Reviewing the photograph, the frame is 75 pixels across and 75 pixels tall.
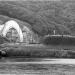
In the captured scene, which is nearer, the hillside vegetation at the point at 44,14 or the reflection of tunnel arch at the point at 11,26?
the reflection of tunnel arch at the point at 11,26

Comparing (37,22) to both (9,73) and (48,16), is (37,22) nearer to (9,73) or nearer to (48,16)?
(48,16)

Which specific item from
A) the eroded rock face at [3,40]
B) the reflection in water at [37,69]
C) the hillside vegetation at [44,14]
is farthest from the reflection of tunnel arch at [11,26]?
the reflection in water at [37,69]

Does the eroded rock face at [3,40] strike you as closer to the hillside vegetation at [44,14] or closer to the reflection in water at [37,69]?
the hillside vegetation at [44,14]

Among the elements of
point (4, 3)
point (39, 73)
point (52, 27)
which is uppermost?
point (4, 3)

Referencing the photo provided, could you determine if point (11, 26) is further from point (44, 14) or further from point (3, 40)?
point (44, 14)

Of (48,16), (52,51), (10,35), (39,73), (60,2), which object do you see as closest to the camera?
(39,73)

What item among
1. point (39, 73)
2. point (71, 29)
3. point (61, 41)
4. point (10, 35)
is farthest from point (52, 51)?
point (71, 29)

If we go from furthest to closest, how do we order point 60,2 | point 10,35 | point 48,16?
point 60,2 → point 48,16 → point 10,35

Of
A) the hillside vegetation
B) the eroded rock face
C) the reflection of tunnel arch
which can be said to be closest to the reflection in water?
the eroded rock face
